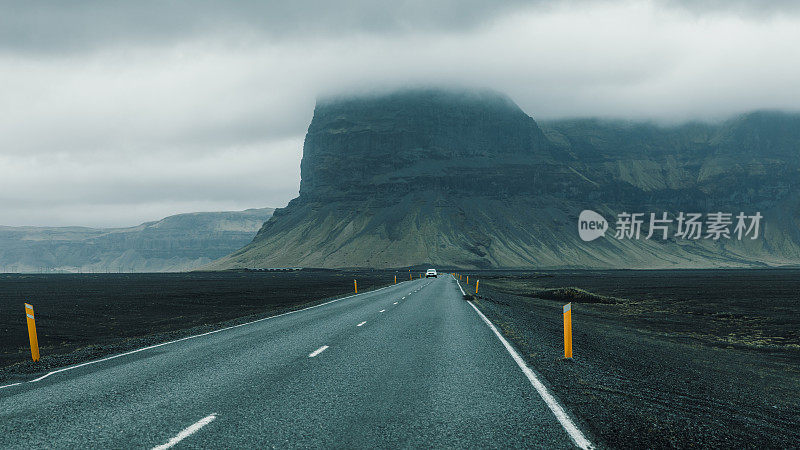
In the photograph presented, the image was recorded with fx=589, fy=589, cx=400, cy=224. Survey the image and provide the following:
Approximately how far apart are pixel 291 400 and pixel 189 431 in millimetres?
1699

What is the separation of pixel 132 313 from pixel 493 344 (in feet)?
81.0

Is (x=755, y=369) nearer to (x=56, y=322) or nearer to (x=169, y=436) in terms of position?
(x=169, y=436)

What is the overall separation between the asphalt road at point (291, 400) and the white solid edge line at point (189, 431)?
0.01 metres

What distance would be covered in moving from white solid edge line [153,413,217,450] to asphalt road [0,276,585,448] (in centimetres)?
1

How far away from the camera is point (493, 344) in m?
13.8

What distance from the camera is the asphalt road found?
609 centimetres

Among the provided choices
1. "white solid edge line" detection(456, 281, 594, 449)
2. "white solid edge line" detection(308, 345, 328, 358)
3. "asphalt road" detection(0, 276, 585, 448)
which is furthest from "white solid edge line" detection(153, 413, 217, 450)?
"white solid edge line" detection(308, 345, 328, 358)

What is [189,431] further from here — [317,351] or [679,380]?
[679,380]

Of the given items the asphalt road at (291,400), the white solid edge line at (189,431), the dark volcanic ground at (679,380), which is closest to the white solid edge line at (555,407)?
the asphalt road at (291,400)

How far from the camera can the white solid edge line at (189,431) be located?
5.76 metres

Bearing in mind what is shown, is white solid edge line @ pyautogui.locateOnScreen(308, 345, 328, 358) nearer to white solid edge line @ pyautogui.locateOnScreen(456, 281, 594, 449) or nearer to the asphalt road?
the asphalt road

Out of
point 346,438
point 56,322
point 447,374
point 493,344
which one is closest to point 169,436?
point 346,438

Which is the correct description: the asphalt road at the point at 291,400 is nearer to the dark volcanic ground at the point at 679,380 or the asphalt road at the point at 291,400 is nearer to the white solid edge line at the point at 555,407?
the white solid edge line at the point at 555,407

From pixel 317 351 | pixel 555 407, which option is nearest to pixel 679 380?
pixel 555 407
